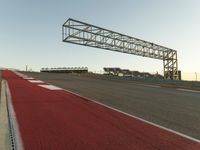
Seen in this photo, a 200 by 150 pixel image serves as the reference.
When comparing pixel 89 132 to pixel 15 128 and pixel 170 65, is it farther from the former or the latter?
pixel 170 65

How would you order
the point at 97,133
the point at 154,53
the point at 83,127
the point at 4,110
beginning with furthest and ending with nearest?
the point at 154,53 < the point at 4,110 < the point at 83,127 < the point at 97,133

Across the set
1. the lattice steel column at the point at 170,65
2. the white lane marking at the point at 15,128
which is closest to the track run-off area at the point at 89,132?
the white lane marking at the point at 15,128

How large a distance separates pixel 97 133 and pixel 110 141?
700 mm

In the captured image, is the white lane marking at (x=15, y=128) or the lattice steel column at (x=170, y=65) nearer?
the white lane marking at (x=15, y=128)

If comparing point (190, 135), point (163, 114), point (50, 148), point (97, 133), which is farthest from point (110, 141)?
point (163, 114)

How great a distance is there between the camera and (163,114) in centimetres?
970

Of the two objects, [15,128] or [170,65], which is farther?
[170,65]

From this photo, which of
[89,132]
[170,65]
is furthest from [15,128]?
[170,65]

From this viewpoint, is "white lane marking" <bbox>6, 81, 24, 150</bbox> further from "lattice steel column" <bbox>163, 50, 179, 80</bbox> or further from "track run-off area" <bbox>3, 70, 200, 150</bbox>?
"lattice steel column" <bbox>163, 50, 179, 80</bbox>

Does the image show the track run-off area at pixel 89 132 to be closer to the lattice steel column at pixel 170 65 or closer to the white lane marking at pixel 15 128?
the white lane marking at pixel 15 128

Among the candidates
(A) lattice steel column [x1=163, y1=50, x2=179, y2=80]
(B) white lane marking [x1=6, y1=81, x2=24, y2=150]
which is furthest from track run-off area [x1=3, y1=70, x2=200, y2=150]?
(A) lattice steel column [x1=163, y1=50, x2=179, y2=80]

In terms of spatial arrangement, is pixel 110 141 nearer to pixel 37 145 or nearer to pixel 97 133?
pixel 97 133

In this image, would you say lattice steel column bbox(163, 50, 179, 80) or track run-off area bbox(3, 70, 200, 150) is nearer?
track run-off area bbox(3, 70, 200, 150)

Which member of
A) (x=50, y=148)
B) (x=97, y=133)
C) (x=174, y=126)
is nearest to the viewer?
(x=50, y=148)
